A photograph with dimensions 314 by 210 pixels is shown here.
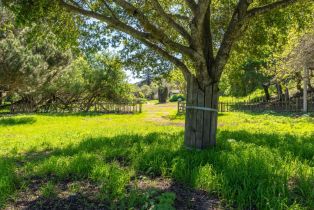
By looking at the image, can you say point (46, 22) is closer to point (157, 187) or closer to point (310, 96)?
point (157, 187)

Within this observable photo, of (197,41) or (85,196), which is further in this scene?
(197,41)

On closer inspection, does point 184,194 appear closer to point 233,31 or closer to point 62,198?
point 62,198

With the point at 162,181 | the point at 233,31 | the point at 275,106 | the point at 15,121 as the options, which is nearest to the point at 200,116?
the point at 233,31

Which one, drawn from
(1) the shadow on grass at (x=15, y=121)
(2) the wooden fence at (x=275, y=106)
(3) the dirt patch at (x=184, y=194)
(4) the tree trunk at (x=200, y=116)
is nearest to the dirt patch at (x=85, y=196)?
(3) the dirt patch at (x=184, y=194)

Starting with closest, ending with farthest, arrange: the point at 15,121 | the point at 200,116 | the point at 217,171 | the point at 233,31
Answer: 1. the point at 217,171
2. the point at 233,31
3. the point at 200,116
4. the point at 15,121

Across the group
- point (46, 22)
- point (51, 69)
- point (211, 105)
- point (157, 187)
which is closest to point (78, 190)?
point (157, 187)

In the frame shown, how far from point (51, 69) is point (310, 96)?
2093cm

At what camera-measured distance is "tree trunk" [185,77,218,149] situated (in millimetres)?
5570

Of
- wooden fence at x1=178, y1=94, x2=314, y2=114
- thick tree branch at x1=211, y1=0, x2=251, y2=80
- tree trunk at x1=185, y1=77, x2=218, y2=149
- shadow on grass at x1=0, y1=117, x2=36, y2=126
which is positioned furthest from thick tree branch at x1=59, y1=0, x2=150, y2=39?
wooden fence at x1=178, y1=94, x2=314, y2=114

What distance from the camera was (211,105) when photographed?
5.61m

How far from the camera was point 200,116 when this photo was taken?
18.3 ft

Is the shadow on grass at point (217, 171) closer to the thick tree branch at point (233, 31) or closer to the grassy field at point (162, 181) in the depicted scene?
the grassy field at point (162, 181)

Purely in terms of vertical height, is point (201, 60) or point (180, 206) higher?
point (201, 60)

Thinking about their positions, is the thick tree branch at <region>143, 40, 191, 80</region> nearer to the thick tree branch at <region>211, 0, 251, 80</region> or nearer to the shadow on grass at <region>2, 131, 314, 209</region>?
the thick tree branch at <region>211, 0, 251, 80</region>
